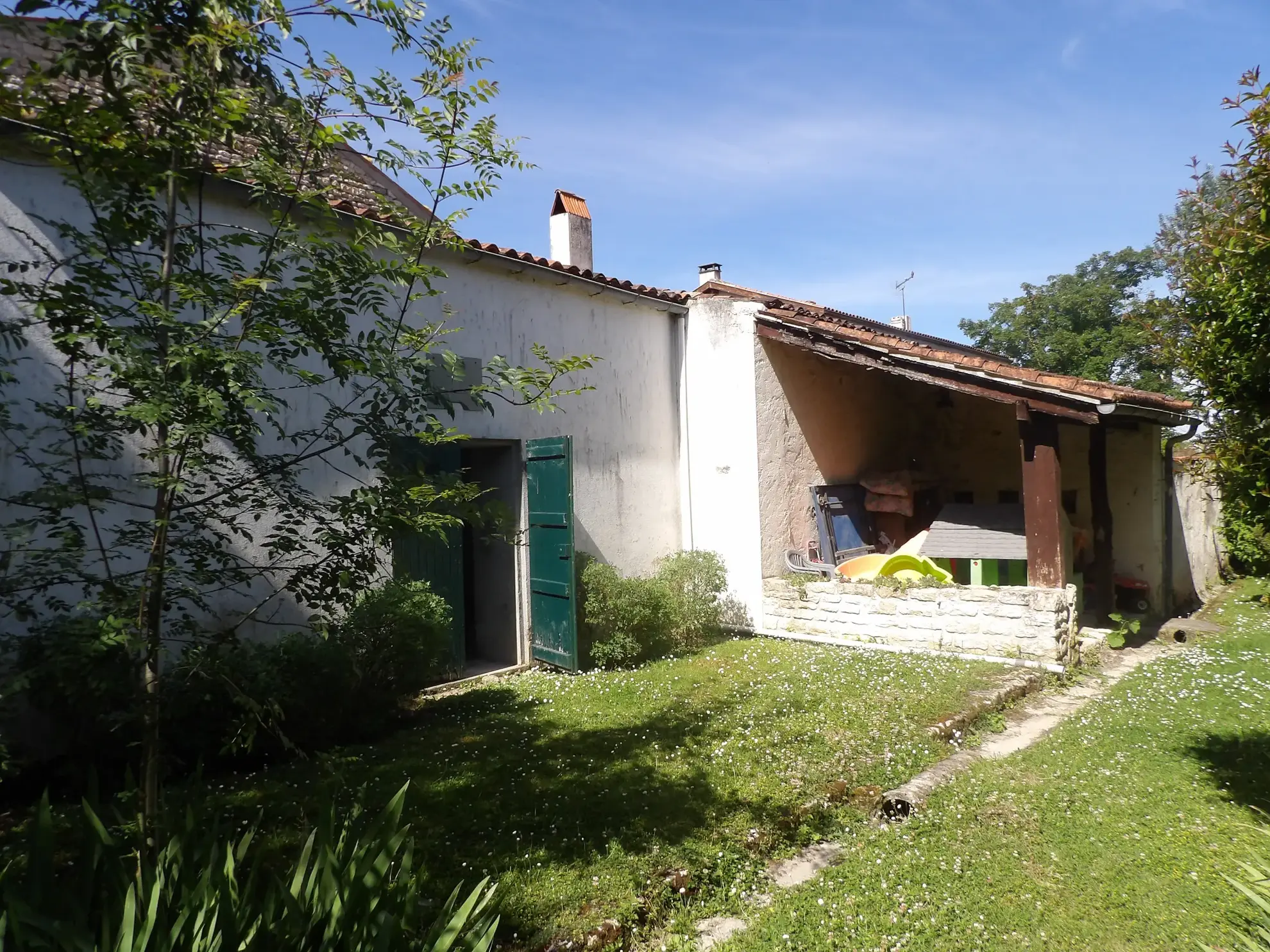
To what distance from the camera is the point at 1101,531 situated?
9.81m

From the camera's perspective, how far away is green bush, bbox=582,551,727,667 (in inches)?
305

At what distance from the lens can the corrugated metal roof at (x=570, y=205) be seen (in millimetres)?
10305

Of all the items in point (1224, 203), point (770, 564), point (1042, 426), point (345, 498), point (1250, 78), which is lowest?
point (770, 564)

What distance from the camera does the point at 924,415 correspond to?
12.5m

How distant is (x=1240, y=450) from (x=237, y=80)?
4643mm

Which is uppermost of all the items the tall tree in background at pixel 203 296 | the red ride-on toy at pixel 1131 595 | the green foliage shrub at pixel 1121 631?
the tall tree in background at pixel 203 296

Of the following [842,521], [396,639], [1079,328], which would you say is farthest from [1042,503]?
[1079,328]

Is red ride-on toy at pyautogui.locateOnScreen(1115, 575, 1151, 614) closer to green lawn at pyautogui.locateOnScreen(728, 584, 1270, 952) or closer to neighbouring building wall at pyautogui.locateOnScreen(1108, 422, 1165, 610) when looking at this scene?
neighbouring building wall at pyautogui.locateOnScreen(1108, 422, 1165, 610)

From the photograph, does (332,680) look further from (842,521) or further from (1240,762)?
(842,521)

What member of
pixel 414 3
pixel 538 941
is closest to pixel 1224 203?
pixel 414 3

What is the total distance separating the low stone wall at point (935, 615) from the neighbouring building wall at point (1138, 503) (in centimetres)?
331

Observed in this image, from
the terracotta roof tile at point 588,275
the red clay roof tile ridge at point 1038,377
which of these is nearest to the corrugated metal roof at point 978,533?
the red clay roof tile ridge at point 1038,377

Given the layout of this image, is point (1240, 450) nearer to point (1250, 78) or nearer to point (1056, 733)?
point (1250, 78)

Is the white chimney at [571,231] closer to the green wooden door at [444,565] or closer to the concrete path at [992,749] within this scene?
the green wooden door at [444,565]
